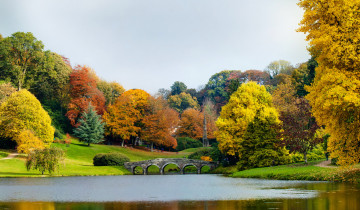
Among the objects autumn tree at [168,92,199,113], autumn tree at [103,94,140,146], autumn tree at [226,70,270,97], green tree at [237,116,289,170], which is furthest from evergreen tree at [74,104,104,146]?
autumn tree at [226,70,270,97]

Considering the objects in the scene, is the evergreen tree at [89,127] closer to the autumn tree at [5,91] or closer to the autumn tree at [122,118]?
the autumn tree at [122,118]

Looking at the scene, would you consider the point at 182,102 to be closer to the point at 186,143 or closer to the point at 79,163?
the point at 186,143

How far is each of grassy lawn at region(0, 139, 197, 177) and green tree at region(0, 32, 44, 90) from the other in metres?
17.1

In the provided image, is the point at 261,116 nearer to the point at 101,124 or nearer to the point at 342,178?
the point at 342,178

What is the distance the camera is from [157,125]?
81.5 metres

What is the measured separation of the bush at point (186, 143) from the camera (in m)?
91.7

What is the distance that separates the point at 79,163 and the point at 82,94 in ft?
87.3

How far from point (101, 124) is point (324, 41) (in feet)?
204

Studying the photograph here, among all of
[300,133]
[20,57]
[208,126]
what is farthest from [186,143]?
[300,133]

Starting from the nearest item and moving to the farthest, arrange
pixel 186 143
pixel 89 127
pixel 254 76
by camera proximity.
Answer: pixel 89 127 < pixel 186 143 < pixel 254 76

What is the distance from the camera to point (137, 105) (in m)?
84.1

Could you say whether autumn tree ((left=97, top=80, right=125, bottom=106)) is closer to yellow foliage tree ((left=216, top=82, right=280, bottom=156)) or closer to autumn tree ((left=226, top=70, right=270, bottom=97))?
autumn tree ((left=226, top=70, right=270, bottom=97))

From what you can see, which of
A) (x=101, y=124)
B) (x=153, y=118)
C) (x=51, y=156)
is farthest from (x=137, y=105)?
(x=51, y=156)

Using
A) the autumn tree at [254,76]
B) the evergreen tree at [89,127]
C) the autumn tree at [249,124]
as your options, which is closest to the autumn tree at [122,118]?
the evergreen tree at [89,127]
